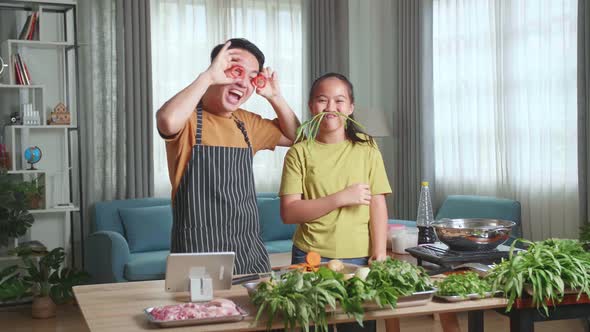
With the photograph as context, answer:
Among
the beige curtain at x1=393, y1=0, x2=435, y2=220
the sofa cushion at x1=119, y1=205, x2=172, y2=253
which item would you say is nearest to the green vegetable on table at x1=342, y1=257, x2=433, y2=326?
the sofa cushion at x1=119, y1=205, x2=172, y2=253

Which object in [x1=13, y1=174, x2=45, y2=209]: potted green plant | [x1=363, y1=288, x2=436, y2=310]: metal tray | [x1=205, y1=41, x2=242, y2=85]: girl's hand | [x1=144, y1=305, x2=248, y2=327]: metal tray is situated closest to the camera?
[x1=144, y1=305, x2=248, y2=327]: metal tray

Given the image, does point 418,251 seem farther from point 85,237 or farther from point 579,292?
point 85,237

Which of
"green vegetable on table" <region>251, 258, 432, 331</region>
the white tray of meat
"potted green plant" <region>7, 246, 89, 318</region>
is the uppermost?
"green vegetable on table" <region>251, 258, 432, 331</region>

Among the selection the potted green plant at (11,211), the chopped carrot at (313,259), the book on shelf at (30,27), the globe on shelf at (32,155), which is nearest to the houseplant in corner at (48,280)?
the potted green plant at (11,211)

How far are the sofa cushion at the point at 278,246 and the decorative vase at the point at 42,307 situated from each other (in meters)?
1.59

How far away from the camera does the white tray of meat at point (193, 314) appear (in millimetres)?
1708

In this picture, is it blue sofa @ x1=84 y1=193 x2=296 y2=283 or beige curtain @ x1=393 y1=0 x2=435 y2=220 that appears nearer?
blue sofa @ x1=84 y1=193 x2=296 y2=283

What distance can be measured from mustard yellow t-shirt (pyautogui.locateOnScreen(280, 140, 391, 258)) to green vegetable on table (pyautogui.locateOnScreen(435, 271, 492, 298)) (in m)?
0.34

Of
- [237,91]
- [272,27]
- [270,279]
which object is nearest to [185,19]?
[272,27]

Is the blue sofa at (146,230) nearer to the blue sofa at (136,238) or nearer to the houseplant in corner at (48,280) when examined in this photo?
the blue sofa at (136,238)

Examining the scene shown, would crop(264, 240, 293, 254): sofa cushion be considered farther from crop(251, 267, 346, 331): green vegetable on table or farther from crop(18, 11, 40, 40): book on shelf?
crop(251, 267, 346, 331): green vegetable on table

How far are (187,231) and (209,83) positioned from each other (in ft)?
1.50

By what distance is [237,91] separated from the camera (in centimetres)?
223

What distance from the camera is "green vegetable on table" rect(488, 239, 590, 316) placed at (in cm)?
196
